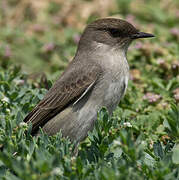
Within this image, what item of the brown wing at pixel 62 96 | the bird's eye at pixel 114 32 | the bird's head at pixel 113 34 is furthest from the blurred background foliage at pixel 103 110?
the bird's eye at pixel 114 32

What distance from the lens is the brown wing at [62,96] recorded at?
17.3 ft

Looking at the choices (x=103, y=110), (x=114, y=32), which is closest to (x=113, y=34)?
(x=114, y=32)

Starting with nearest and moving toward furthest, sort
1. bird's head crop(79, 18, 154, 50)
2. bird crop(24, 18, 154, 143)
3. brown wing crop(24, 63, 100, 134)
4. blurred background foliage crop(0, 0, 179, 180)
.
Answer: blurred background foliage crop(0, 0, 179, 180) < bird crop(24, 18, 154, 143) < brown wing crop(24, 63, 100, 134) < bird's head crop(79, 18, 154, 50)

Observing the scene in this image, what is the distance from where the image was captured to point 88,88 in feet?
17.1

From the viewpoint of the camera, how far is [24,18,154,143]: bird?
5172 mm

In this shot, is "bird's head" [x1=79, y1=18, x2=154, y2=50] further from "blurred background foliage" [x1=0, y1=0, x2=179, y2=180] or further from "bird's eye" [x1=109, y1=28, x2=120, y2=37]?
"blurred background foliage" [x1=0, y1=0, x2=179, y2=180]

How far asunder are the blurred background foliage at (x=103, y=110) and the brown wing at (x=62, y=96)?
224 mm

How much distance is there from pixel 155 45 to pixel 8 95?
10.9ft

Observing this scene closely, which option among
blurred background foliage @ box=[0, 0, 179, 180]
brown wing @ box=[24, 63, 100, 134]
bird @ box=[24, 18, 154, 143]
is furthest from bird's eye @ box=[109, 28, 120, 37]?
blurred background foliage @ box=[0, 0, 179, 180]

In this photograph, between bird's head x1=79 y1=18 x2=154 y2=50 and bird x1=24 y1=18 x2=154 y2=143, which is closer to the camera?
bird x1=24 y1=18 x2=154 y2=143

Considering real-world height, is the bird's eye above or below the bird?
above

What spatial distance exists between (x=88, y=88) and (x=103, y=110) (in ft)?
3.02

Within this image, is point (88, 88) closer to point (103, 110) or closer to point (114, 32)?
point (103, 110)

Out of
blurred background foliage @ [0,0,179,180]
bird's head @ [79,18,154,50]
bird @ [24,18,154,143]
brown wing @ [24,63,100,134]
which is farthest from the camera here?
bird's head @ [79,18,154,50]
